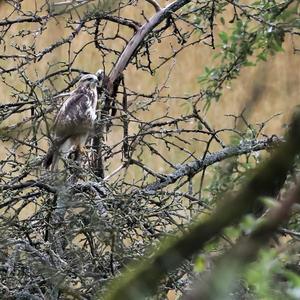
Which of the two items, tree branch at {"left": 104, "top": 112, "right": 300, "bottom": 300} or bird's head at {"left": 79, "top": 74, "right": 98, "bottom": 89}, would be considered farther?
bird's head at {"left": 79, "top": 74, "right": 98, "bottom": 89}

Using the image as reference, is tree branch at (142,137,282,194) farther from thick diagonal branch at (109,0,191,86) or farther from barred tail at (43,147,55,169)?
thick diagonal branch at (109,0,191,86)

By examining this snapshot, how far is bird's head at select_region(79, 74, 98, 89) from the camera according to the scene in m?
3.27

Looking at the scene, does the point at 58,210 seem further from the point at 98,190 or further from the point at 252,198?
the point at 252,198

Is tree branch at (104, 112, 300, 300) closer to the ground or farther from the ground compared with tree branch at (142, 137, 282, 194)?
closer to the ground

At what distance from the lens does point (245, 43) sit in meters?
3.04

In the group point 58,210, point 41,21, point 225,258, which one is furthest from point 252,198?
point 41,21

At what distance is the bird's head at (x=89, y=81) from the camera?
3271mm

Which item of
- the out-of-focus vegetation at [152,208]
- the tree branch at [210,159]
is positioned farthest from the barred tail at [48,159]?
the tree branch at [210,159]

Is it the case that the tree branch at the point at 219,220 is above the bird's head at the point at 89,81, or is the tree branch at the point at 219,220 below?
below

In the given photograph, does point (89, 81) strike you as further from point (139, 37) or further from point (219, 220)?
point (219, 220)

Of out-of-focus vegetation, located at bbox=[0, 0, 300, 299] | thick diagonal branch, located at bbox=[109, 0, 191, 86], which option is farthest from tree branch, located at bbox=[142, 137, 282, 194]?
thick diagonal branch, located at bbox=[109, 0, 191, 86]

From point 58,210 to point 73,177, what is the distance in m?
0.18

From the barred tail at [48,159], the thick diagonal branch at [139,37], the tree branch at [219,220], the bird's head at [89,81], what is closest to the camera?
the tree branch at [219,220]

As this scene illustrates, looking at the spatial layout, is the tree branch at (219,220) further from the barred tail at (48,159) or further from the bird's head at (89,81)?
the bird's head at (89,81)
